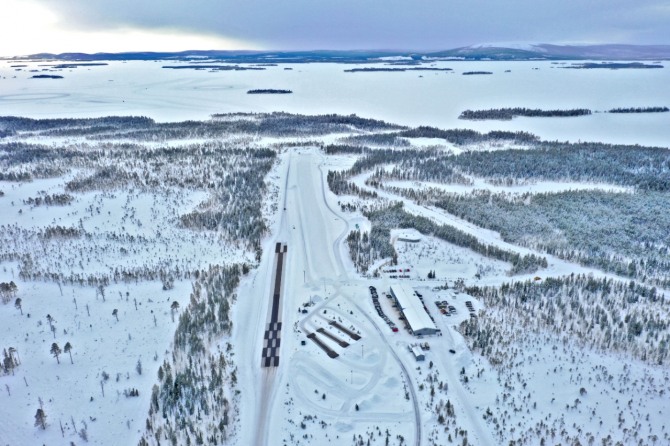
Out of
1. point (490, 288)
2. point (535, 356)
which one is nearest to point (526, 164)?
point (490, 288)

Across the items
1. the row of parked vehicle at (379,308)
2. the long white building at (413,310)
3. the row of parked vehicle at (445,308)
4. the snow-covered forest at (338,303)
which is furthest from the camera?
the row of parked vehicle at (445,308)

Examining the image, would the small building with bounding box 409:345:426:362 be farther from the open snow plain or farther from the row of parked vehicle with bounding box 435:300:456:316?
the row of parked vehicle with bounding box 435:300:456:316

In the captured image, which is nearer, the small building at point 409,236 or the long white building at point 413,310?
the long white building at point 413,310

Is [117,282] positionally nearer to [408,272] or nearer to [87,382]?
[87,382]

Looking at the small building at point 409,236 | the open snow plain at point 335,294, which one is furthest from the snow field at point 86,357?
the small building at point 409,236

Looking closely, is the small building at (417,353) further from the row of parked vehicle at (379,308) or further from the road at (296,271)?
the row of parked vehicle at (379,308)

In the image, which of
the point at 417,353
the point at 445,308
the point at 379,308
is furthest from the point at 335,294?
the point at 417,353

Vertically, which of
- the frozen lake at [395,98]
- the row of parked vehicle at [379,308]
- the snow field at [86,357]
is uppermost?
the frozen lake at [395,98]
